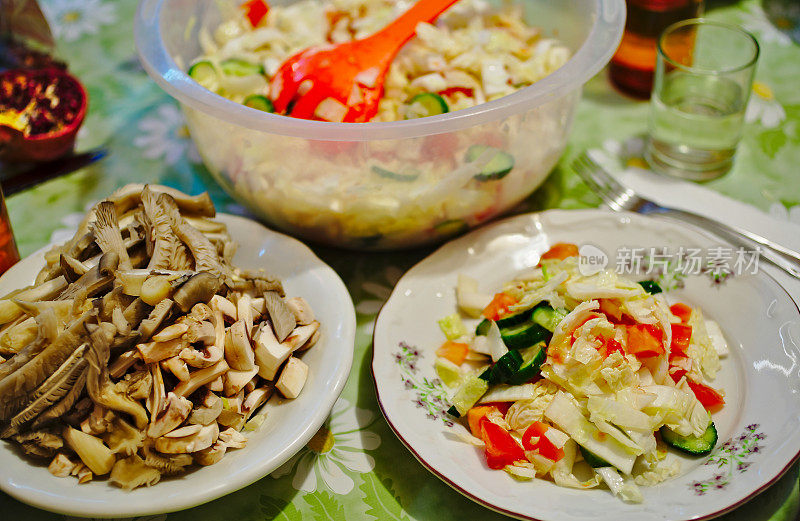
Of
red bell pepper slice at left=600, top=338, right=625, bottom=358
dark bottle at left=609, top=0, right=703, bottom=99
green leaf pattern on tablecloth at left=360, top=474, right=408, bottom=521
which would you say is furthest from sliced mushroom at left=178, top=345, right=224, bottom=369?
dark bottle at left=609, top=0, right=703, bottom=99

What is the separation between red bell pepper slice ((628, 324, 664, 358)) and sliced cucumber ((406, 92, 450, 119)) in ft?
2.18

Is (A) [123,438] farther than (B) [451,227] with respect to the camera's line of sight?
No

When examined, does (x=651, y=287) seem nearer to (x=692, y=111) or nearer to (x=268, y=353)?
(x=692, y=111)

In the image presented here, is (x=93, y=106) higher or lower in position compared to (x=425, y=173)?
lower

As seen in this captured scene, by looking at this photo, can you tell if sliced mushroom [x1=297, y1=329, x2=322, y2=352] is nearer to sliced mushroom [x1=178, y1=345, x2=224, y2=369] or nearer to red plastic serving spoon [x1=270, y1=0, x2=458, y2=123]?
sliced mushroom [x1=178, y1=345, x2=224, y2=369]

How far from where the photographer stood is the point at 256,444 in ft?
4.10

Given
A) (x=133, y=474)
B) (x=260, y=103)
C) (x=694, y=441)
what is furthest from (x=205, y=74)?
(x=694, y=441)

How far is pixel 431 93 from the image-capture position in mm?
1731

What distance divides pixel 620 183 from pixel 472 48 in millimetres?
541

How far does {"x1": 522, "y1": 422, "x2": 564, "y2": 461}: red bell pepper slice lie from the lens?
1269 mm

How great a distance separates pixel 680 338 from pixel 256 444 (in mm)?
840

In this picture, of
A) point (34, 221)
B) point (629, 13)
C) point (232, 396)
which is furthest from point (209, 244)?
point (629, 13)

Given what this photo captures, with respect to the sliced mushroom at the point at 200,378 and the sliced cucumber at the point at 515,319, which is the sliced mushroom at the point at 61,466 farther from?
the sliced cucumber at the point at 515,319

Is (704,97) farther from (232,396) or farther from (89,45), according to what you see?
(89,45)
